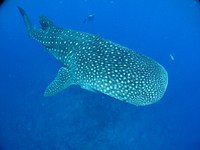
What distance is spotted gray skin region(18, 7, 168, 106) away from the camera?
330 centimetres

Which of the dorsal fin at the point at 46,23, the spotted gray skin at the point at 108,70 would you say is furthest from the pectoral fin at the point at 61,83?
the dorsal fin at the point at 46,23

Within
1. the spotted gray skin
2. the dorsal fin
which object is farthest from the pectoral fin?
the dorsal fin

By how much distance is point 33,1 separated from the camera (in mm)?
15633

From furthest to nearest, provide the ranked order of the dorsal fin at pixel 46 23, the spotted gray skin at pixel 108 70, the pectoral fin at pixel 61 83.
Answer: the dorsal fin at pixel 46 23, the pectoral fin at pixel 61 83, the spotted gray skin at pixel 108 70

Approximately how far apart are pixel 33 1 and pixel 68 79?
43.7ft

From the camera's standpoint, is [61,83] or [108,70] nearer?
[108,70]

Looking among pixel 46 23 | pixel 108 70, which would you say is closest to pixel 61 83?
pixel 108 70

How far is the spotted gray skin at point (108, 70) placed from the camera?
3305 mm

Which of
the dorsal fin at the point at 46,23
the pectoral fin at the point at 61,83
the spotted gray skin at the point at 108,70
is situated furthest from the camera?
the dorsal fin at the point at 46,23

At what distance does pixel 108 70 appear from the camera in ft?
11.6

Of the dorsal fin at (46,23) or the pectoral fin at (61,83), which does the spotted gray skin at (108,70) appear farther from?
the dorsal fin at (46,23)

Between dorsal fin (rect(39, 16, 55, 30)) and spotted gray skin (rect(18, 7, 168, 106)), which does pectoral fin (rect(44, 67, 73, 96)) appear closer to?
spotted gray skin (rect(18, 7, 168, 106))

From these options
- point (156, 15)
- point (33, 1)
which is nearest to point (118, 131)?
point (156, 15)

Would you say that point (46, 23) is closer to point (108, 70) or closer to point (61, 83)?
point (61, 83)
